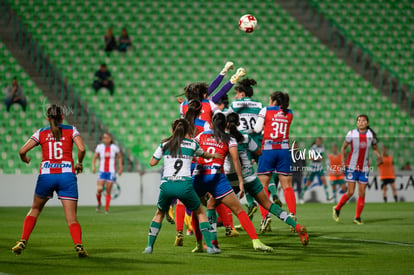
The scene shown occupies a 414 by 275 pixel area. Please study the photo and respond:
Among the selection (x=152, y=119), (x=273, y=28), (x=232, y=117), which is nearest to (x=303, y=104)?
(x=273, y=28)

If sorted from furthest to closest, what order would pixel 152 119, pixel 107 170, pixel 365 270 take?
1. pixel 152 119
2. pixel 107 170
3. pixel 365 270

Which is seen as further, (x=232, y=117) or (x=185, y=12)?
(x=185, y=12)

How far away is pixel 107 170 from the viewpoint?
2133 centimetres

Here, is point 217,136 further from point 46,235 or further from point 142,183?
point 142,183

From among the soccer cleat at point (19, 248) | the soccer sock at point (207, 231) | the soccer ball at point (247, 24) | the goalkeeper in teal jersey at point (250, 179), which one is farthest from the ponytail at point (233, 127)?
the soccer ball at point (247, 24)

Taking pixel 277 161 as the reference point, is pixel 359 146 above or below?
above

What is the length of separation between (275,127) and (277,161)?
0.60 m

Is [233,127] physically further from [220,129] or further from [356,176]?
[356,176]

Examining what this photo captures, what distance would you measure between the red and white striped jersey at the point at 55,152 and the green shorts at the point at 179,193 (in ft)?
4.29

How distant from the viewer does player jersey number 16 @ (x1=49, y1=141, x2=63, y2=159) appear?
9.68 metres

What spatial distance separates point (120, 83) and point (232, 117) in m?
18.1

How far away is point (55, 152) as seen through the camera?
31.8 ft

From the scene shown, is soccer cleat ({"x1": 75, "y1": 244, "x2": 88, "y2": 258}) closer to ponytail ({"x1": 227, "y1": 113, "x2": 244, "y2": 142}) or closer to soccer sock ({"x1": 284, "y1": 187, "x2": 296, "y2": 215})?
ponytail ({"x1": 227, "y1": 113, "x2": 244, "y2": 142})

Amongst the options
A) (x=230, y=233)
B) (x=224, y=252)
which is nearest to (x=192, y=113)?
(x=224, y=252)
